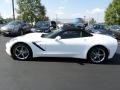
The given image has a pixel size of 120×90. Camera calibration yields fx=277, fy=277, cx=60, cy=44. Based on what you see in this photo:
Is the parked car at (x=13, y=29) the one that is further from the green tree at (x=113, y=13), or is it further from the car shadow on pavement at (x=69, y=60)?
the green tree at (x=113, y=13)

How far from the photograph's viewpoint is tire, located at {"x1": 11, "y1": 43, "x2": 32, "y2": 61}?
380 inches

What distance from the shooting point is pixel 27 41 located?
9.61m

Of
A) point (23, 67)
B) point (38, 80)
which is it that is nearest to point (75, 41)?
point (23, 67)

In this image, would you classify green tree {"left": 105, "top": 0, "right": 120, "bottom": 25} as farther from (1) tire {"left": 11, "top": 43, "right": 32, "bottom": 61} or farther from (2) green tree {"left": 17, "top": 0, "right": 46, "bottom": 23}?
(1) tire {"left": 11, "top": 43, "right": 32, "bottom": 61}

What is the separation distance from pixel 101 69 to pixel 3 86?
348cm

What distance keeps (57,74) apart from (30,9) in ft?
134

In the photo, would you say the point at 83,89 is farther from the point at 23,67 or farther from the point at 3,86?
the point at 23,67

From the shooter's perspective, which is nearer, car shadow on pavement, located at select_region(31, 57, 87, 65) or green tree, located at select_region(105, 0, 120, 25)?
car shadow on pavement, located at select_region(31, 57, 87, 65)

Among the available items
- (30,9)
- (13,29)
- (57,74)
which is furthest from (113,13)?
(57,74)

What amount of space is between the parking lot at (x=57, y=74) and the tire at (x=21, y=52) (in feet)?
0.84

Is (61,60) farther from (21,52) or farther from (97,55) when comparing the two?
(21,52)

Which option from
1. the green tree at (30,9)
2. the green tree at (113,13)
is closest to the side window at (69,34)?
the green tree at (30,9)

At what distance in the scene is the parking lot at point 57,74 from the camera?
251 inches

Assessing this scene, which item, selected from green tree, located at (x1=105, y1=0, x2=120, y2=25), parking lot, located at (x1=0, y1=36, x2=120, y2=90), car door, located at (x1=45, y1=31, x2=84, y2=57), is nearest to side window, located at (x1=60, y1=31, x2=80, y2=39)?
car door, located at (x1=45, y1=31, x2=84, y2=57)
